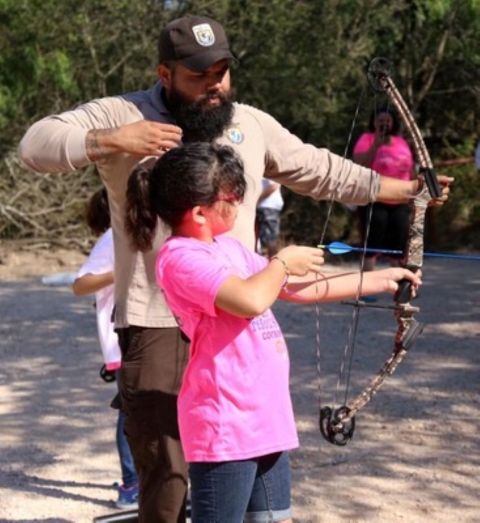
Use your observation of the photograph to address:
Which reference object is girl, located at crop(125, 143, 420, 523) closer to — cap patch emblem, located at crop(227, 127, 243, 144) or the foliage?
cap patch emblem, located at crop(227, 127, 243, 144)

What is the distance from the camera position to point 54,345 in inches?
351

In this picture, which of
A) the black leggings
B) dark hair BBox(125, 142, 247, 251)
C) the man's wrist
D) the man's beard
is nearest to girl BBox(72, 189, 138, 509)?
the man's beard

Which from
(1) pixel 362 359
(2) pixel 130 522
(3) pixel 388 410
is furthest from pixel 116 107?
(1) pixel 362 359

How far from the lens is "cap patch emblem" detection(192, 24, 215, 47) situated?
11.9 feet

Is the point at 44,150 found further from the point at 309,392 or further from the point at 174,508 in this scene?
the point at 309,392

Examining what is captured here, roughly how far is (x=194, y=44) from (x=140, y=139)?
0.45 metres

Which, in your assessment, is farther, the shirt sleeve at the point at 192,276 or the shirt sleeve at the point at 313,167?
the shirt sleeve at the point at 313,167

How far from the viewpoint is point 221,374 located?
10.1 ft

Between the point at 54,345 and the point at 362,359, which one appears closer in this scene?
the point at 362,359

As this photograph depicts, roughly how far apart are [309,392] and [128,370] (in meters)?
3.55

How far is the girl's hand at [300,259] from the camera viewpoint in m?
3.09

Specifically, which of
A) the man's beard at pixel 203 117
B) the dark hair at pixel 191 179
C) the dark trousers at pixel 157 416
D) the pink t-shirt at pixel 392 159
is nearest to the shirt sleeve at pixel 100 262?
the dark trousers at pixel 157 416

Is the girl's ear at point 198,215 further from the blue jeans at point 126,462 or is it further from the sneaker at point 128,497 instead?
the sneaker at point 128,497

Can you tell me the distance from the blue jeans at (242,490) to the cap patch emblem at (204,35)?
4.17 feet
